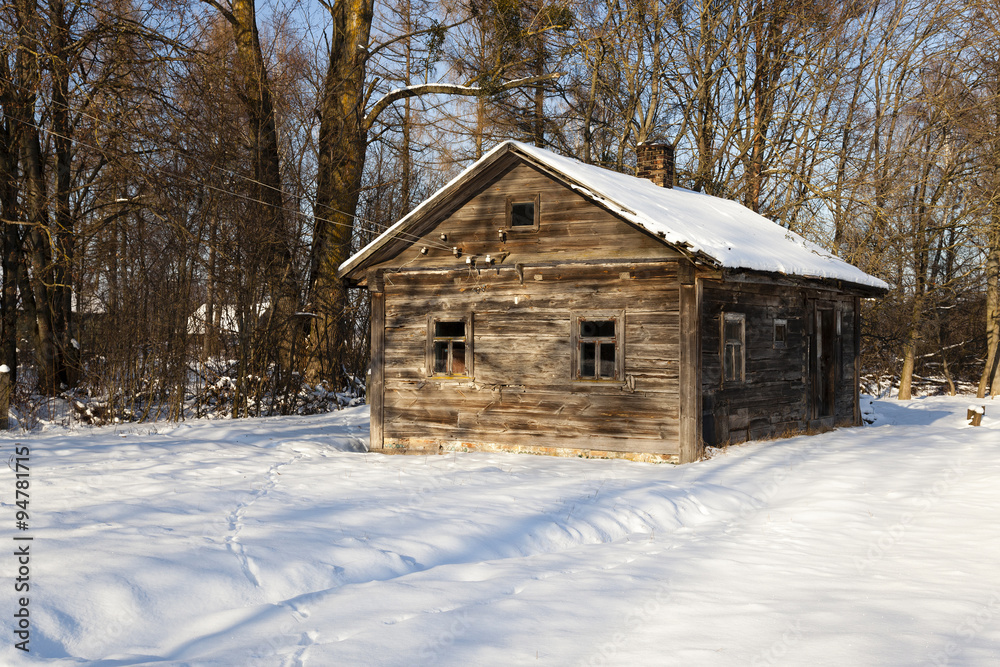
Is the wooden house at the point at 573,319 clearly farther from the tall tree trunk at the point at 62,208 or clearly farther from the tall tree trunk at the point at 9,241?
the tall tree trunk at the point at 9,241

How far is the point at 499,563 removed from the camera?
760 centimetres

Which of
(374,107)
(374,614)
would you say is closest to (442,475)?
(374,614)

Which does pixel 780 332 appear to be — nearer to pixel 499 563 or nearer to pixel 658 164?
pixel 658 164

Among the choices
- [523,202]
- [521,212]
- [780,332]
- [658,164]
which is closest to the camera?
[523,202]

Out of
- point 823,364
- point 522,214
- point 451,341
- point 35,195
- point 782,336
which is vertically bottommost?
point 823,364

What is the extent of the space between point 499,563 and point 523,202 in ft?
28.6

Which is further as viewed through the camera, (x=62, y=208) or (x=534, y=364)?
(x=62, y=208)

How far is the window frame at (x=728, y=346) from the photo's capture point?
48.4 feet

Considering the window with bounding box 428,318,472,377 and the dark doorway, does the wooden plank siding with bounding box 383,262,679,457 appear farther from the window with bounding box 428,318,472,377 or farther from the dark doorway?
the dark doorway

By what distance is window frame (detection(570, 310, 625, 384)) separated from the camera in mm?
14367

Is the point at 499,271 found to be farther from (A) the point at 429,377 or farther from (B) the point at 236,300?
(B) the point at 236,300

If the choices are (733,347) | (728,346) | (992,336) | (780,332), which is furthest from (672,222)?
(992,336)

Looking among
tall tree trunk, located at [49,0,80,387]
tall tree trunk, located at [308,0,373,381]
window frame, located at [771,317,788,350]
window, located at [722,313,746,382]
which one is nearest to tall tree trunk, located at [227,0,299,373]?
tall tree trunk, located at [308,0,373,381]

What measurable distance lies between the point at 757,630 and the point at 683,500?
4.78m
